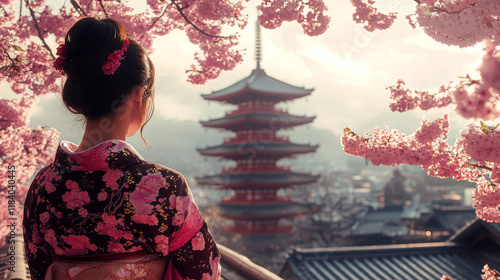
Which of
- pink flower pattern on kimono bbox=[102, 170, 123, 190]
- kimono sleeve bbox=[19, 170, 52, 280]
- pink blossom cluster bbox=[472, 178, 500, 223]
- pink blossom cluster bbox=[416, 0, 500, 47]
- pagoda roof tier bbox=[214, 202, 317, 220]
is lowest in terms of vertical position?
pagoda roof tier bbox=[214, 202, 317, 220]

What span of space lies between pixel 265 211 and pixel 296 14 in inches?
789

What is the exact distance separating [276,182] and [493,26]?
22.4 m

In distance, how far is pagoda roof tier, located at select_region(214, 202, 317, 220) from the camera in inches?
958

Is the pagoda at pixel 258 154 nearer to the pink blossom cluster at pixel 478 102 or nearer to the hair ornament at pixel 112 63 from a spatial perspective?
the pink blossom cluster at pixel 478 102

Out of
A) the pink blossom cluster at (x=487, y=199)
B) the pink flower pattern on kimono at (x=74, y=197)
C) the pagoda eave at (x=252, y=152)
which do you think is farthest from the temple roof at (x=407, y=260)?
the pagoda eave at (x=252, y=152)

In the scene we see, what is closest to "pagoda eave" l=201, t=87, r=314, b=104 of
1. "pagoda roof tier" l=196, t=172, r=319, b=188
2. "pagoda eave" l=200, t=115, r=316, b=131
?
"pagoda eave" l=200, t=115, r=316, b=131

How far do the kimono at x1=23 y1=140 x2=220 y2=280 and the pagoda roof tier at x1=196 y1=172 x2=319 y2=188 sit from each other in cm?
2256

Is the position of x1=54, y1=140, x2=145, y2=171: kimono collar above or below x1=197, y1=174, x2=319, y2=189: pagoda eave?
above

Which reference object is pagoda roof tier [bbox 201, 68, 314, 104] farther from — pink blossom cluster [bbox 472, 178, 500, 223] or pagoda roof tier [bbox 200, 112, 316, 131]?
pink blossom cluster [bbox 472, 178, 500, 223]

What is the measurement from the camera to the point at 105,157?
1434 mm

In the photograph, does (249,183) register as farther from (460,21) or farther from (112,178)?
(112,178)

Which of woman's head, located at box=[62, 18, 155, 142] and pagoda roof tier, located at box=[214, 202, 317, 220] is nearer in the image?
woman's head, located at box=[62, 18, 155, 142]

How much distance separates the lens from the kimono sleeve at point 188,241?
1.43 metres

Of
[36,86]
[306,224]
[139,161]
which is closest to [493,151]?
[139,161]
